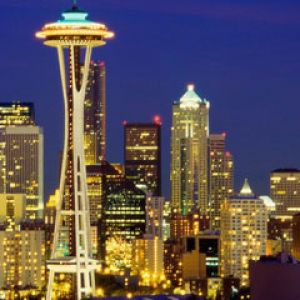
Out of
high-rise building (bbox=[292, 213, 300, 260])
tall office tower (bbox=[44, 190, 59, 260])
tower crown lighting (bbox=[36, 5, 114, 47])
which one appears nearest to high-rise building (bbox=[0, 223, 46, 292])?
tall office tower (bbox=[44, 190, 59, 260])

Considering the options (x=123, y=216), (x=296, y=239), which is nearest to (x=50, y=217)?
(x=123, y=216)

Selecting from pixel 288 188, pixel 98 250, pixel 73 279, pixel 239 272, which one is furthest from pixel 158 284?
pixel 288 188

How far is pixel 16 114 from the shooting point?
12225 centimetres

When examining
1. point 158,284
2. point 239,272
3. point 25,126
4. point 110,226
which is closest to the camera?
point 158,284

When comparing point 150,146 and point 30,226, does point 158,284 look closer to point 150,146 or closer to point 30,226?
point 30,226

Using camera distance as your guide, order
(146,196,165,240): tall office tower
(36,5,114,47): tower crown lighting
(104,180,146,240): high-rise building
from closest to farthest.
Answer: (36,5,114,47): tower crown lighting
(146,196,165,240): tall office tower
(104,180,146,240): high-rise building

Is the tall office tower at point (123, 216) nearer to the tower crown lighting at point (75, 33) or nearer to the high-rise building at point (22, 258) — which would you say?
the high-rise building at point (22, 258)

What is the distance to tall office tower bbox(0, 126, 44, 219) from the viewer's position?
118 m

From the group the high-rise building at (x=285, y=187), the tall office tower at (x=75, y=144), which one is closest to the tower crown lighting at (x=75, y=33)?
the tall office tower at (x=75, y=144)

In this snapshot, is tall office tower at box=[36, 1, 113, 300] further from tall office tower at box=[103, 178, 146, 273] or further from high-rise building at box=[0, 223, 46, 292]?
tall office tower at box=[103, 178, 146, 273]

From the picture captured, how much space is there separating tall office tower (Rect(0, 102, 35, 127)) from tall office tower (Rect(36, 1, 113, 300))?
37.2 metres

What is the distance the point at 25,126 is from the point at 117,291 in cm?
4291

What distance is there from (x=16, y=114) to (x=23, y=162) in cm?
296

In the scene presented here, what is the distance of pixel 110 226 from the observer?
113 m
